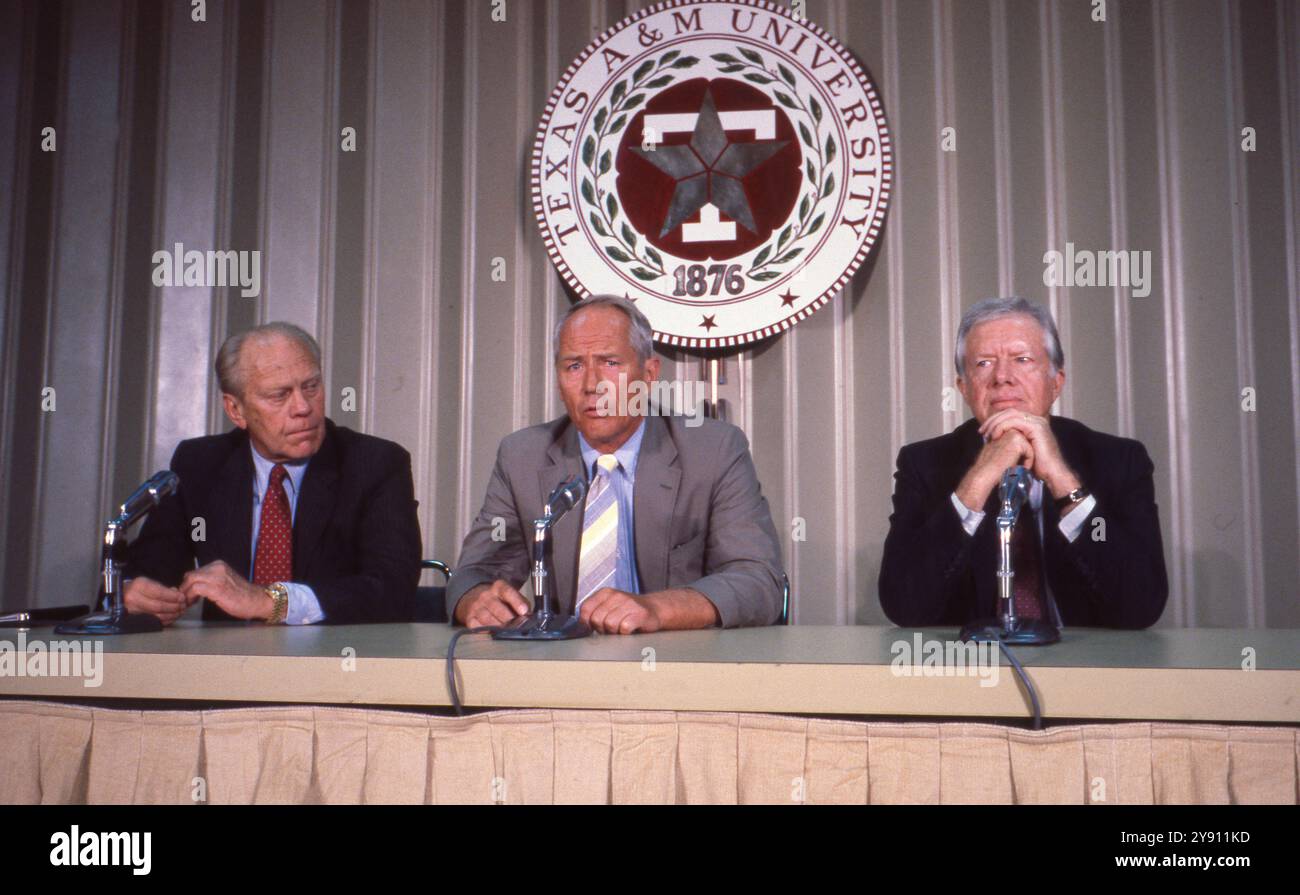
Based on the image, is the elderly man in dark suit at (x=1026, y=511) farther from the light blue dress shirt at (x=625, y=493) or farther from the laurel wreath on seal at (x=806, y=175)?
the laurel wreath on seal at (x=806, y=175)

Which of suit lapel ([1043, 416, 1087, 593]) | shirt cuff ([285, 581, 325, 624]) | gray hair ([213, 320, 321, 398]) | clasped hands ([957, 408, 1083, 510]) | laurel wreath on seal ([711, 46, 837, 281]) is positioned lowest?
shirt cuff ([285, 581, 325, 624])

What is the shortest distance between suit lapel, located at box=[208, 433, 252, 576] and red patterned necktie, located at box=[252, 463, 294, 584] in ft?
0.09

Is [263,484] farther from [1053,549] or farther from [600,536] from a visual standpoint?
[1053,549]

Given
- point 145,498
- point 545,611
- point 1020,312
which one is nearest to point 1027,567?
point 1020,312

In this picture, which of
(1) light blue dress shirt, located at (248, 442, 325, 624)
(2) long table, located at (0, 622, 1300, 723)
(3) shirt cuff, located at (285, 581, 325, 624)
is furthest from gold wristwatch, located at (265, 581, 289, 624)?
(2) long table, located at (0, 622, 1300, 723)

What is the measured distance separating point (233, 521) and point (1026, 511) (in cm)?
162

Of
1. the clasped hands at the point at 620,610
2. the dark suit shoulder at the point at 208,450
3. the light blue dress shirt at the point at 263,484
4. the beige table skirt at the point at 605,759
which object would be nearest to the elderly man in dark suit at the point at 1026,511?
the clasped hands at the point at 620,610

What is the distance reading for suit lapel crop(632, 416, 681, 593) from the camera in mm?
2242

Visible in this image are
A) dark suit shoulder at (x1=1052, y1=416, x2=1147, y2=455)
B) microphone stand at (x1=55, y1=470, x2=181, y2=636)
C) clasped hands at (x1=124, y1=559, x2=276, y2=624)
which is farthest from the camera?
dark suit shoulder at (x1=1052, y1=416, x2=1147, y2=455)

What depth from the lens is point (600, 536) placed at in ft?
7.39

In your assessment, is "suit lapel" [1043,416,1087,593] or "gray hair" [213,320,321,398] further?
"gray hair" [213,320,321,398]

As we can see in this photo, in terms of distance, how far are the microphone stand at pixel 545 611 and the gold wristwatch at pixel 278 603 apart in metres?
0.54

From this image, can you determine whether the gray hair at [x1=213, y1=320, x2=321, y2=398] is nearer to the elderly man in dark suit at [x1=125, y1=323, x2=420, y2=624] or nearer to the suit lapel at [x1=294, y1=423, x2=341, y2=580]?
the elderly man in dark suit at [x1=125, y1=323, x2=420, y2=624]

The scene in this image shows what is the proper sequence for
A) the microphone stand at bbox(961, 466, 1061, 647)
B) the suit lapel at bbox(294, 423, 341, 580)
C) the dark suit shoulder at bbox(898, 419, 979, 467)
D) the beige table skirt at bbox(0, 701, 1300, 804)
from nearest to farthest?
1. the beige table skirt at bbox(0, 701, 1300, 804)
2. the microphone stand at bbox(961, 466, 1061, 647)
3. the dark suit shoulder at bbox(898, 419, 979, 467)
4. the suit lapel at bbox(294, 423, 341, 580)
